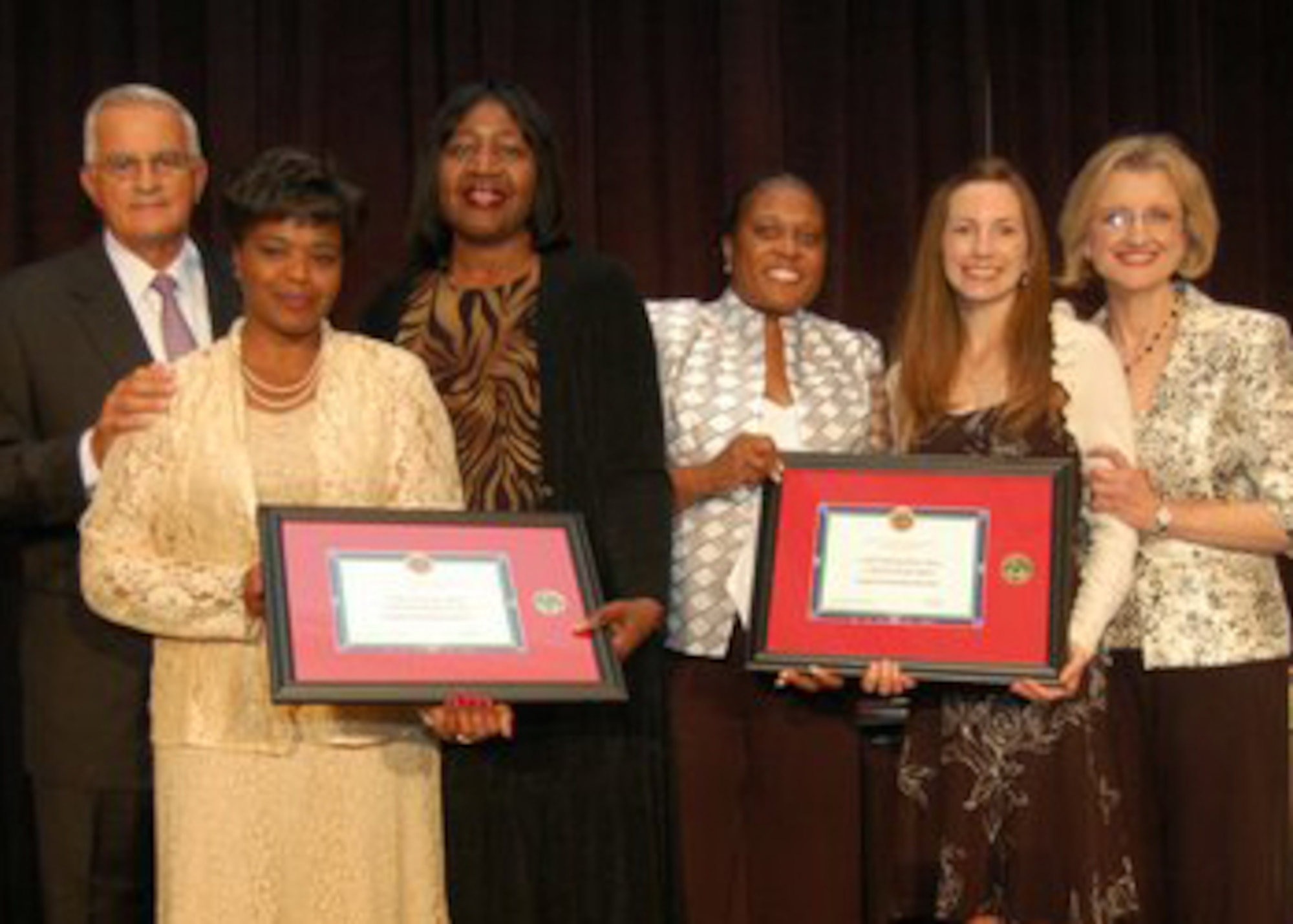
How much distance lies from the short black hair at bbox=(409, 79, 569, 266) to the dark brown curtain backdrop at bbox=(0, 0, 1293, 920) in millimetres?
1238

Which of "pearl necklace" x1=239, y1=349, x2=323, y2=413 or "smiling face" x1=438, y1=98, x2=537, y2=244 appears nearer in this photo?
"pearl necklace" x1=239, y1=349, x2=323, y2=413

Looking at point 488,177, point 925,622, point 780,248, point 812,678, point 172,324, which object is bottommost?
point 812,678

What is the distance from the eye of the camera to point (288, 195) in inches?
115

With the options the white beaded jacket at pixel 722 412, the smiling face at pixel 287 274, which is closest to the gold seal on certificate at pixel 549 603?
the smiling face at pixel 287 274

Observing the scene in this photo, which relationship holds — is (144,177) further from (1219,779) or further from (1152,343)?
(1219,779)

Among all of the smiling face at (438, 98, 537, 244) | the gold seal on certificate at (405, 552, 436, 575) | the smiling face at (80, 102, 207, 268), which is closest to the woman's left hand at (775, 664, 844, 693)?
the gold seal on certificate at (405, 552, 436, 575)

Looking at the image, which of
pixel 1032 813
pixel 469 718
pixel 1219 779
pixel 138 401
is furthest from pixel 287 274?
pixel 1219 779

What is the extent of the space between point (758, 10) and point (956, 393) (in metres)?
1.79

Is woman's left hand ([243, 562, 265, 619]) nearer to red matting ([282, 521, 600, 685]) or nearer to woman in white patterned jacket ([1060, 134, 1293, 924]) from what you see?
red matting ([282, 521, 600, 685])

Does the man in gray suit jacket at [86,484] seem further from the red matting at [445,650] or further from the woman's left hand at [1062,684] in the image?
the woman's left hand at [1062,684]

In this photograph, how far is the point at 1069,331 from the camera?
326 cm

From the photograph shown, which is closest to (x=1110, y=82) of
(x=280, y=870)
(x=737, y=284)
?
(x=737, y=284)

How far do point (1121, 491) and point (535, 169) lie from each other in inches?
43.3

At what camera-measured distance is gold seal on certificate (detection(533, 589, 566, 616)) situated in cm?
294
